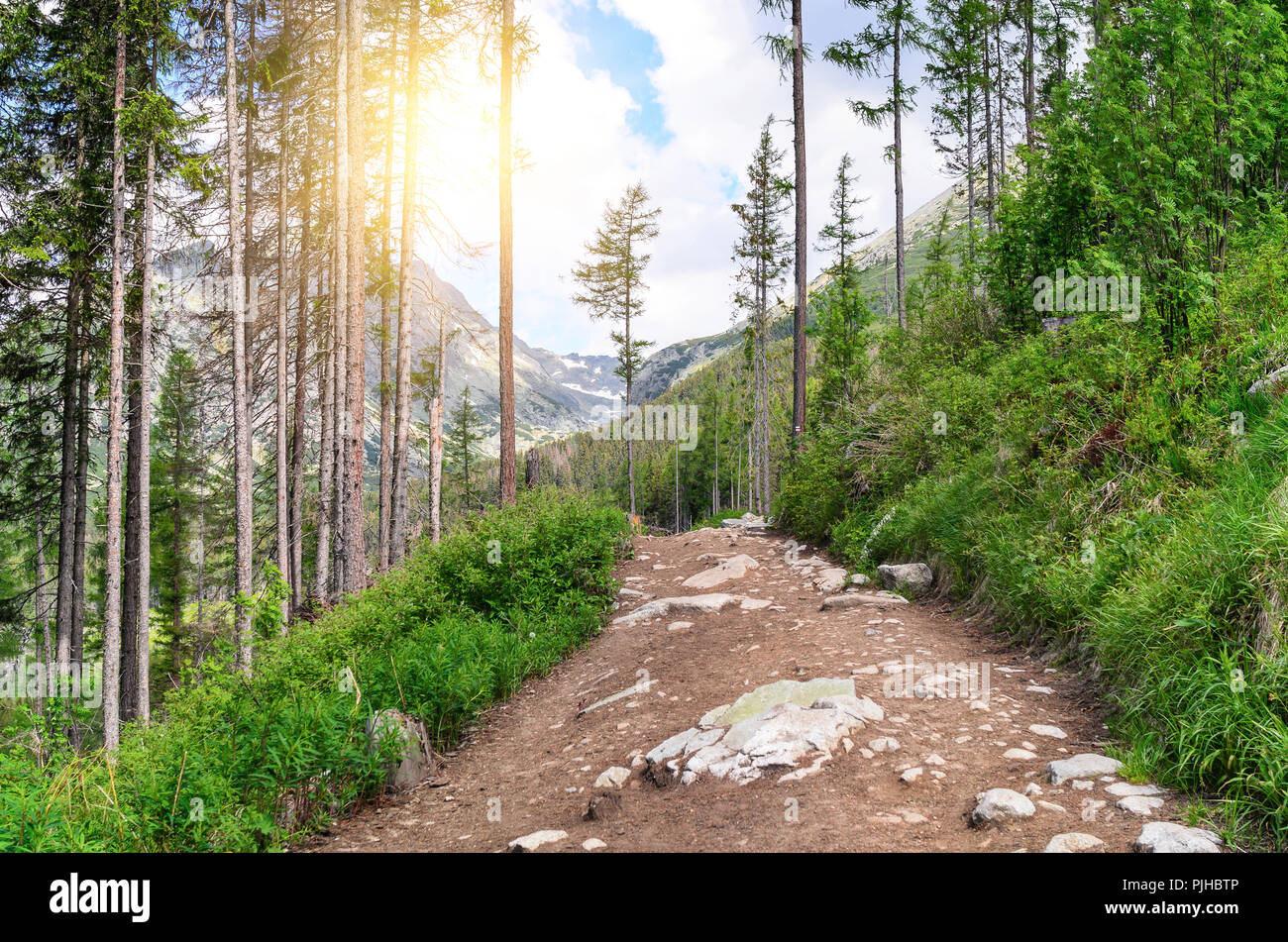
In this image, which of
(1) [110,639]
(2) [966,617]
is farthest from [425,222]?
(2) [966,617]

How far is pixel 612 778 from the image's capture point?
A: 159 inches

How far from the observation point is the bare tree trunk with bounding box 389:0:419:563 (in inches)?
608

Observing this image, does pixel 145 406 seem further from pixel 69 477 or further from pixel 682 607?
pixel 682 607

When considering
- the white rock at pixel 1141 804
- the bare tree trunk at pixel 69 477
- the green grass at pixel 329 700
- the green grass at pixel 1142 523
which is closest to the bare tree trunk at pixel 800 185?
the green grass at pixel 1142 523

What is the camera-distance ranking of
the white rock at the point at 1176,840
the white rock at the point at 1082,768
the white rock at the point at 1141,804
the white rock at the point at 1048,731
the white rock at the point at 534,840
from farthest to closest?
1. the white rock at the point at 1048,731
2. the white rock at the point at 534,840
3. the white rock at the point at 1082,768
4. the white rock at the point at 1141,804
5. the white rock at the point at 1176,840

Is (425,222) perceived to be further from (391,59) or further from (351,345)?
(351,345)

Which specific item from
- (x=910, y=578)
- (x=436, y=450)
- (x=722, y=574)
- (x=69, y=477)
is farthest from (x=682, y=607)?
(x=69, y=477)

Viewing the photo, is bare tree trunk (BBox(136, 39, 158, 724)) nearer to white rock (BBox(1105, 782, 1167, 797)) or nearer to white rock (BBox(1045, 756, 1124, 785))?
white rock (BBox(1045, 756, 1124, 785))

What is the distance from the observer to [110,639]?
1193 centimetres

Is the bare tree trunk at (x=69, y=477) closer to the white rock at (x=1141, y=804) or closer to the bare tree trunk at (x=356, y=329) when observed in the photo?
the bare tree trunk at (x=356, y=329)

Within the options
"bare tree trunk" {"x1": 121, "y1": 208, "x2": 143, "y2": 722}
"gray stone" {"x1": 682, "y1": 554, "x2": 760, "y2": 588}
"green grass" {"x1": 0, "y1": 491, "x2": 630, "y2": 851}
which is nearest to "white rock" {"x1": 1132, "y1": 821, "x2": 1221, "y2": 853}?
"green grass" {"x1": 0, "y1": 491, "x2": 630, "y2": 851}

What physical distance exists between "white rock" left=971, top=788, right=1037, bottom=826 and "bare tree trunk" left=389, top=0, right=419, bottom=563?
1447cm

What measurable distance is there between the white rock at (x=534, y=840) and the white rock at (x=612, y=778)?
0.59 metres

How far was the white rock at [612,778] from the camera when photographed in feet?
13.1
